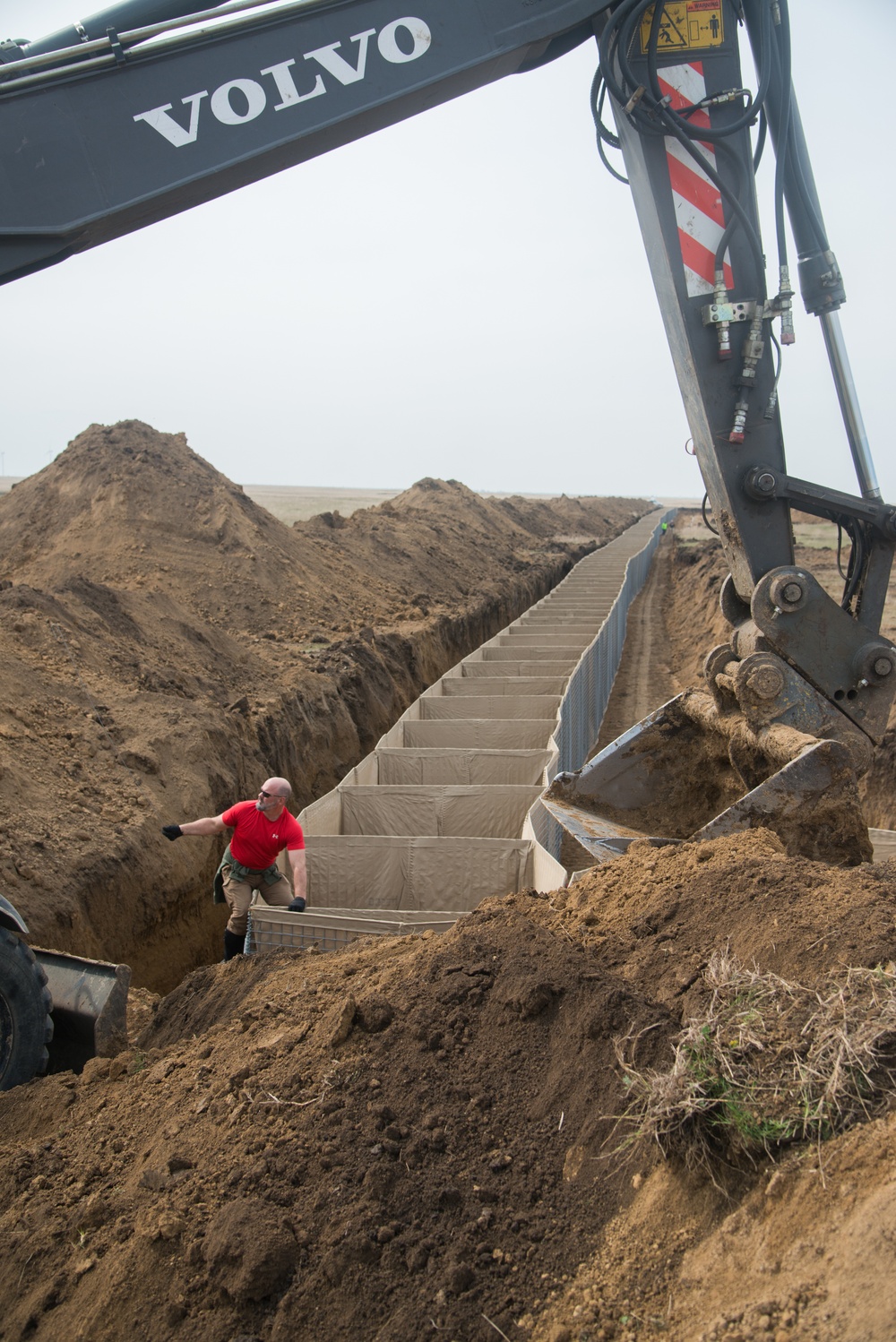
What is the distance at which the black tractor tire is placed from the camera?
13.5 ft

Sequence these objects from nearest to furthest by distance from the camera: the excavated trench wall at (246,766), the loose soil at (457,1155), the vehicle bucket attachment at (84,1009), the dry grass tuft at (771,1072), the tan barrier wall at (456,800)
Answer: the loose soil at (457,1155) < the dry grass tuft at (771,1072) < the vehicle bucket attachment at (84,1009) < the tan barrier wall at (456,800) < the excavated trench wall at (246,766)

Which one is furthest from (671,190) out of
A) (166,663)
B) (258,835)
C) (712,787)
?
(166,663)

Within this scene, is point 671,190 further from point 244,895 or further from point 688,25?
point 244,895

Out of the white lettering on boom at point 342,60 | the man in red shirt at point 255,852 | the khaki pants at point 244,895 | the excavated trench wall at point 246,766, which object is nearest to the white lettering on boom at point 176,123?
the white lettering on boom at point 342,60

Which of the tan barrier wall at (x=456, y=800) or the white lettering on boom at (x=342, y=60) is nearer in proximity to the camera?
the white lettering on boom at (x=342, y=60)

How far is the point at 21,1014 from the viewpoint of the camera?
166 inches

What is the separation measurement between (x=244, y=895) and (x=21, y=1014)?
214cm

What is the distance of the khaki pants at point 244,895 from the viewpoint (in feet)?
20.5

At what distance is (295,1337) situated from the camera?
8.69ft

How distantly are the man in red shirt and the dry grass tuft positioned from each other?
3.40 m

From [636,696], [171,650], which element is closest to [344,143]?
[171,650]

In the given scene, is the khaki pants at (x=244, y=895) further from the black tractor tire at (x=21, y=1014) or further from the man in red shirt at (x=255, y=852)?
the black tractor tire at (x=21, y=1014)

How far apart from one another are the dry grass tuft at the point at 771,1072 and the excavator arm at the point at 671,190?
6.59 feet

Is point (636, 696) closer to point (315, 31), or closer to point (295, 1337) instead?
point (315, 31)
